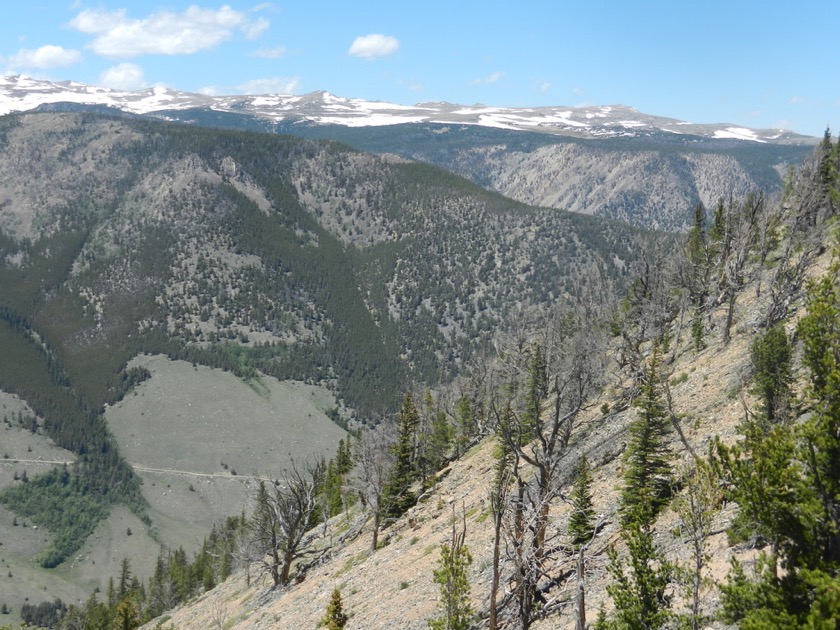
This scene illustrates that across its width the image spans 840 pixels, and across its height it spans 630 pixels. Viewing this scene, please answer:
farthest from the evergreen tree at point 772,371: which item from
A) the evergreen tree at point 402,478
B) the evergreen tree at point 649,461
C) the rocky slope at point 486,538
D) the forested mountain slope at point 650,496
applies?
the evergreen tree at point 402,478

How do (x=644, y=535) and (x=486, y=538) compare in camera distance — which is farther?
(x=486, y=538)

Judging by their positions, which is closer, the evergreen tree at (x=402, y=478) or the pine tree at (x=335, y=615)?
the pine tree at (x=335, y=615)

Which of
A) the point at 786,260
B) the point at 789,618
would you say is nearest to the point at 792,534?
the point at 789,618

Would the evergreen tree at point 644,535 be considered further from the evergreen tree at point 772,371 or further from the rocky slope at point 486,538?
the evergreen tree at point 772,371

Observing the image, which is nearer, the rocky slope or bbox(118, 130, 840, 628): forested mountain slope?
bbox(118, 130, 840, 628): forested mountain slope

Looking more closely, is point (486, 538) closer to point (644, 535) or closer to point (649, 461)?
point (649, 461)

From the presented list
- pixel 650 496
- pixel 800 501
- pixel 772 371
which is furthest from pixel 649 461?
pixel 800 501

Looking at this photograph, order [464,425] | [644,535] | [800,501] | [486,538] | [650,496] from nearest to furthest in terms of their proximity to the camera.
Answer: [800,501], [644,535], [650,496], [486,538], [464,425]

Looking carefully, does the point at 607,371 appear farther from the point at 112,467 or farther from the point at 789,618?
the point at 112,467

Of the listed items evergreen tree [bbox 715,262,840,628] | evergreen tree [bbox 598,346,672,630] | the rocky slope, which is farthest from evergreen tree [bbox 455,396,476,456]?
evergreen tree [bbox 715,262,840,628]

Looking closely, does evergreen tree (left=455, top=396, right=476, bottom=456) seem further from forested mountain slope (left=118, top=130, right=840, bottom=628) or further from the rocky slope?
the rocky slope

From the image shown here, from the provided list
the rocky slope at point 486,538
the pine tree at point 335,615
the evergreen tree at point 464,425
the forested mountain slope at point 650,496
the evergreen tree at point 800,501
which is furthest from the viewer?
the evergreen tree at point 464,425

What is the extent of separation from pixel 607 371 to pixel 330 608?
141 ft

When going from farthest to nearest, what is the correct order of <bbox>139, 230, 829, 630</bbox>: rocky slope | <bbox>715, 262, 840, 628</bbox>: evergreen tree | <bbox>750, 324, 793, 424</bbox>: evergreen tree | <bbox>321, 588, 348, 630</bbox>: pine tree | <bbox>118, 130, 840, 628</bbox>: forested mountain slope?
<bbox>750, 324, 793, 424</bbox>: evergreen tree < <bbox>321, 588, 348, 630</bbox>: pine tree < <bbox>139, 230, 829, 630</bbox>: rocky slope < <bbox>118, 130, 840, 628</bbox>: forested mountain slope < <bbox>715, 262, 840, 628</bbox>: evergreen tree
